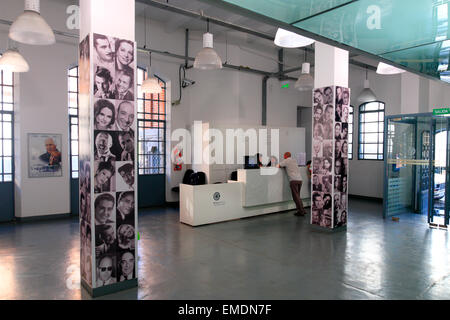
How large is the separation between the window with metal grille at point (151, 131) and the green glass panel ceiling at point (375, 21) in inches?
324

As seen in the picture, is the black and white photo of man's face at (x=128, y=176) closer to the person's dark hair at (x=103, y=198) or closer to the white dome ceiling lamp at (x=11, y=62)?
the person's dark hair at (x=103, y=198)

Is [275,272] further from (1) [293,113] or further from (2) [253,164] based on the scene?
(1) [293,113]

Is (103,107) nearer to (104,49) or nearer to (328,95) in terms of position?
(104,49)

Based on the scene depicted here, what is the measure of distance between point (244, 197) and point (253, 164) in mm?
1575

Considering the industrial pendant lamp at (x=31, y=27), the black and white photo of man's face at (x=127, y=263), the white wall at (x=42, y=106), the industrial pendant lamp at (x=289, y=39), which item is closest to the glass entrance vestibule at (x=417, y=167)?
the industrial pendant lamp at (x=289, y=39)

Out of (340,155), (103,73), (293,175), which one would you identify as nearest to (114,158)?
(103,73)

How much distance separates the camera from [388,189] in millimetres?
8602

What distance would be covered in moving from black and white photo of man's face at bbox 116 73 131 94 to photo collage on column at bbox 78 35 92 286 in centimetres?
35

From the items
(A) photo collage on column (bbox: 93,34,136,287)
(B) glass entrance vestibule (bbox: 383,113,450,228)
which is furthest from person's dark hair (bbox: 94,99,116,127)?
(B) glass entrance vestibule (bbox: 383,113,450,228)

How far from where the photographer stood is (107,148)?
13.0ft

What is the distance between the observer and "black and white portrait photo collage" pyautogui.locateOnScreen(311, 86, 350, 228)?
22.1 ft

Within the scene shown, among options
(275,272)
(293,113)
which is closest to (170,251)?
(275,272)

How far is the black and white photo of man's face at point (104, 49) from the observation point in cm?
383

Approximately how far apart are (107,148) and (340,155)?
15.8 ft
